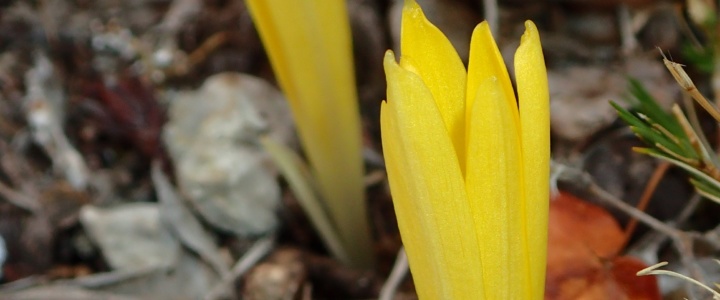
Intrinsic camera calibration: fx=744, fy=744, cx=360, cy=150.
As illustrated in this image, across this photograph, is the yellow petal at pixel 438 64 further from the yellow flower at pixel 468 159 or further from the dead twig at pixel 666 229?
the dead twig at pixel 666 229

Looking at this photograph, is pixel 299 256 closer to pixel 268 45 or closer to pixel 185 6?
pixel 268 45

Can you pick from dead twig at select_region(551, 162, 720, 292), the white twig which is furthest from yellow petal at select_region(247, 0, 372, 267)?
dead twig at select_region(551, 162, 720, 292)

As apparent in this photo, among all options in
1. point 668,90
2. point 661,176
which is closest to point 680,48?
point 668,90

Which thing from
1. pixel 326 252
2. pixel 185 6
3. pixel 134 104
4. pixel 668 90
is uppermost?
pixel 185 6

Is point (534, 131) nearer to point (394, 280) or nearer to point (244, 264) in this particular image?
point (394, 280)

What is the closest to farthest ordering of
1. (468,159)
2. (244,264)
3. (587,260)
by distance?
(468,159), (587,260), (244,264)

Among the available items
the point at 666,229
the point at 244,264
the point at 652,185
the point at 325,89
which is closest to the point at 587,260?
the point at 666,229

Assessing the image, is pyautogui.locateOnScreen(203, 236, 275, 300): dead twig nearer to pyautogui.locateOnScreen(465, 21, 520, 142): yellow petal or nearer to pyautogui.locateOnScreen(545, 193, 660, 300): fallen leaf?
pyautogui.locateOnScreen(545, 193, 660, 300): fallen leaf
